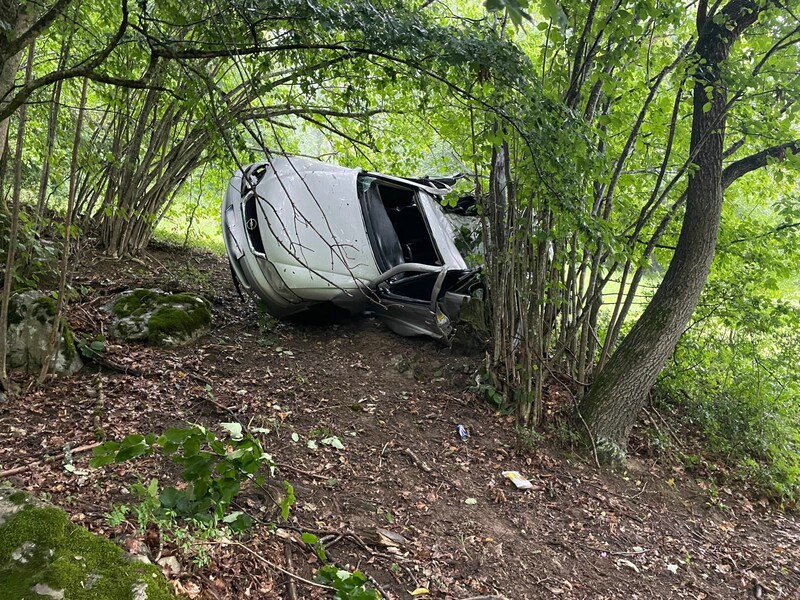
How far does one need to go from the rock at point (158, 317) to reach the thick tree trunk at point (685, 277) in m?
3.72

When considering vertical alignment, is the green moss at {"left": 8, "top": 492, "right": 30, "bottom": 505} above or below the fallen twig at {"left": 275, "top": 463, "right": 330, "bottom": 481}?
above

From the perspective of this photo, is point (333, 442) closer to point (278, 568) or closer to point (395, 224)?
point (278, 568)

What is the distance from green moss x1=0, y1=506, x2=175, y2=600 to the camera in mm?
1511

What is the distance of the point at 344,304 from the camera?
5.55m

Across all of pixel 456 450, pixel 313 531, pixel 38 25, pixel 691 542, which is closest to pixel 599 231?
pixel 456 450

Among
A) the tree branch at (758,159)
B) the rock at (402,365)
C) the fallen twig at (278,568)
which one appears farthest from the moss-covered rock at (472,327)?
the fallen twig at (278,568)

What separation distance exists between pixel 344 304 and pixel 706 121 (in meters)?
3.76

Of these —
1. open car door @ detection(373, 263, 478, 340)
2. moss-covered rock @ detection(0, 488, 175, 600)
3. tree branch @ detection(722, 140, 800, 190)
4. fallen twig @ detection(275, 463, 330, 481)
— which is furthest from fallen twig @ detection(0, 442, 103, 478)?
tree branch @ detection(722, 140, 800, 190)

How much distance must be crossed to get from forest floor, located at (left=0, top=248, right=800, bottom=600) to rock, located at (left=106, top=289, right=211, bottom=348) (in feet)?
0.53

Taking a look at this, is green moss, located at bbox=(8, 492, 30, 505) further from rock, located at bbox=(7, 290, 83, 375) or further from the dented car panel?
the dented car panel

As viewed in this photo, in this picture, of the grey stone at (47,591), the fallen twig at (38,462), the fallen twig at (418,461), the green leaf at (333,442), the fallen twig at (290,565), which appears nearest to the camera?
the grey stone at (47,591)

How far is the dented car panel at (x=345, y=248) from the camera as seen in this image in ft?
16.6

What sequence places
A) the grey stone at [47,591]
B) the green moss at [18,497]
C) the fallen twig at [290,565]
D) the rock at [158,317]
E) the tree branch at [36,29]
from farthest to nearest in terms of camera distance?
the rock at [158,317] → the fallen twig at [290,565] → the tree branch at [36,29] → the green moss at [18,497] → the grey stone at [47,591]

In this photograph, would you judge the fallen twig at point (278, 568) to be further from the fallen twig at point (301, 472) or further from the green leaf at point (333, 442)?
the green leaf at point (333, 442)
